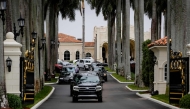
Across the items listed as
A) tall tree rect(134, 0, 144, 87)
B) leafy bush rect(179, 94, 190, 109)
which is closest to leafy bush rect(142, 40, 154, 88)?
tall tree rect(134, 0, 144, 87)

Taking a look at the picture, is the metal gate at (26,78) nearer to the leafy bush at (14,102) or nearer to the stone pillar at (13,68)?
the stone pillar at (13,68)

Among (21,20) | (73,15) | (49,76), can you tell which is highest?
(73,15)

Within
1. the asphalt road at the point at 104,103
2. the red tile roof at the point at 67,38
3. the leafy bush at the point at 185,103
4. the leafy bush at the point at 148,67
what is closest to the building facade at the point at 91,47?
the red tile roof at the point at 67,38

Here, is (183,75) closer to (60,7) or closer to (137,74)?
(137,74)

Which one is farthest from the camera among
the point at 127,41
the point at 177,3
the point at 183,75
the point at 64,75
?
the point at 127,41

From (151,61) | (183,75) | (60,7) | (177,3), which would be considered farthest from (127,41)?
(183,75)

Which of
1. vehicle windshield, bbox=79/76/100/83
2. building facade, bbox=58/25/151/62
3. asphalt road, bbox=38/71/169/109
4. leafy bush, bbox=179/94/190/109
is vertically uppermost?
building facade, bbox=58/25/151/62

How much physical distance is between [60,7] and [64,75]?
16006mm

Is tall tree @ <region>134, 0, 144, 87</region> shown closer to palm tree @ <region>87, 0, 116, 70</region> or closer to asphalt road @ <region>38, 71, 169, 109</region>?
asphalt road @ <region>38, 71, 169, 109</region>

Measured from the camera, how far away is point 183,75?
26250 millimetres

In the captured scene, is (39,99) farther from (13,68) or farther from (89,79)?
(13,68)

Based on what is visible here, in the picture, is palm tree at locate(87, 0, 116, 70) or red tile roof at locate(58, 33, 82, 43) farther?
red tile roof at locate(58, 33, 82, 43)

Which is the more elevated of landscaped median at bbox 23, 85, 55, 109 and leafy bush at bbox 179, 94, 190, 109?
leafy bush at bbox 179, 94, 190, 109

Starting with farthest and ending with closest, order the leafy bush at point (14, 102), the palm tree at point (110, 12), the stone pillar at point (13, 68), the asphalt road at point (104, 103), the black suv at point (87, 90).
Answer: the palm tree at point (110, 12), the black suv at point (87, 90), the asphalt road at point (104, 103), the stone pillar at point (13, 68), the leafy bush at point (14, 102)
